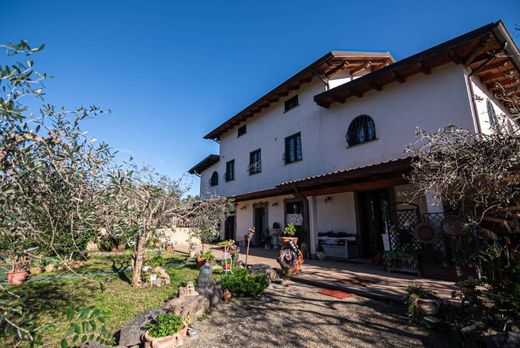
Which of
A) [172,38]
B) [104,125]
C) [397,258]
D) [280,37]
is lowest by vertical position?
[397,258]

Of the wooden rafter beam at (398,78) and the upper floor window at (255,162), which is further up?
the wooden rafter beam at (398,78)

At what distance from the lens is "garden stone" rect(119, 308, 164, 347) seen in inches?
140

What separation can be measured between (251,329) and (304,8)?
31.7 ft

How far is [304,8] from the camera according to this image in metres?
8.70

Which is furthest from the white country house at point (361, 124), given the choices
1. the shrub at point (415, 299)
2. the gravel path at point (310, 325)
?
the gravel path at point (310, 325)

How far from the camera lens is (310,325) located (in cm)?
420

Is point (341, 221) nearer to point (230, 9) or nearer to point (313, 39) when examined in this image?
point (313, 39)

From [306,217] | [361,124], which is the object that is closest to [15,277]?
[306,217]

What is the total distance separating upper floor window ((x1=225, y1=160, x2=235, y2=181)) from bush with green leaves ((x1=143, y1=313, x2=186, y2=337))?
1416cm

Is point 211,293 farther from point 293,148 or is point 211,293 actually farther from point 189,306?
point 293,148

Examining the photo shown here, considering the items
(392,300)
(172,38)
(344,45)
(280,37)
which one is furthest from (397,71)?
(172,38)

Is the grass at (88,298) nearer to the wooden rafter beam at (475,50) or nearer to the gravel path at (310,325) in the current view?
the gravel path at (310,325)

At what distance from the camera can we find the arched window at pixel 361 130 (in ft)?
32.0

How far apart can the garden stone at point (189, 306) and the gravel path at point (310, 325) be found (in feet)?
0.62
